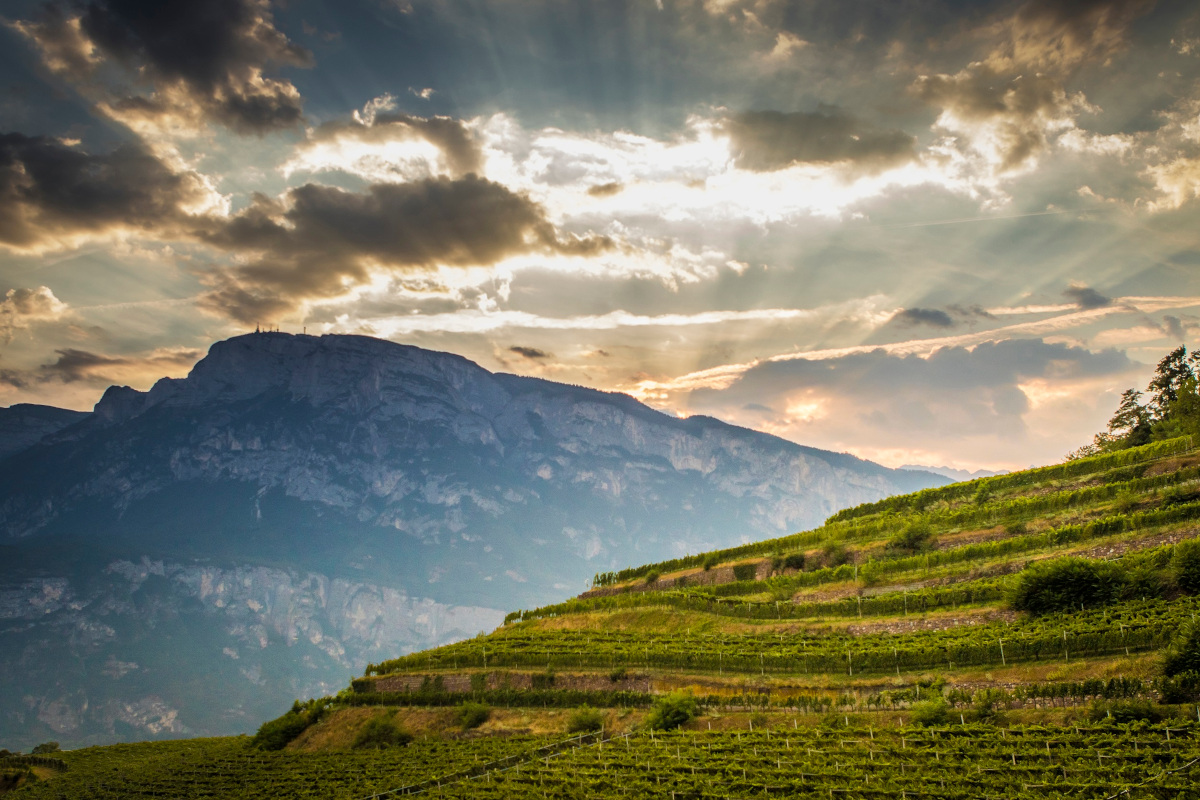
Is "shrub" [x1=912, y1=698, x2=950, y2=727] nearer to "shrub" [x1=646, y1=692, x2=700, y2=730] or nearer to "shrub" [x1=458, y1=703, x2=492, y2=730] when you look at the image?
"shrub" [x1=646, y1=692, x2=700, y2=730]

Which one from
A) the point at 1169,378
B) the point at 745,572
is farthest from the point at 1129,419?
the point at 745,572

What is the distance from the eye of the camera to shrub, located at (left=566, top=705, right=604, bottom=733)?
2055 inches

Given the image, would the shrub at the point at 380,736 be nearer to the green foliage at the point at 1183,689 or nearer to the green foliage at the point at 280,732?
the green foliage at the point at 280,732

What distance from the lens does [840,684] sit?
4816cm

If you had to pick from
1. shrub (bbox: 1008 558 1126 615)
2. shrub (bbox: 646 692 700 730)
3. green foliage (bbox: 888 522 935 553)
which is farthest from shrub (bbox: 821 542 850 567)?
shrub (bbox: 646 692 700 730)

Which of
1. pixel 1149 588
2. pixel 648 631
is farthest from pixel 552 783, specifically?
pixel 1149 588

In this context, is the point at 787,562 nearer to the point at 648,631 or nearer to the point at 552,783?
the point at 648,631

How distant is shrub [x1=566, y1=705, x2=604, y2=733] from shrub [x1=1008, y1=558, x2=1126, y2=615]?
100 feet

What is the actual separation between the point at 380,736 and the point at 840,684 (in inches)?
1528

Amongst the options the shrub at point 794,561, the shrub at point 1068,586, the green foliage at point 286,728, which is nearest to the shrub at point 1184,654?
the shrub at point 1068,586

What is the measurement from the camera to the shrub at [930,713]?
38.0m

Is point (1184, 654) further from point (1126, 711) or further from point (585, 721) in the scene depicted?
point (585, 721)

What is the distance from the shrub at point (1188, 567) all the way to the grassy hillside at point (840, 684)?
0.12 m

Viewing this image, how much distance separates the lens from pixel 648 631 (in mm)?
71875
